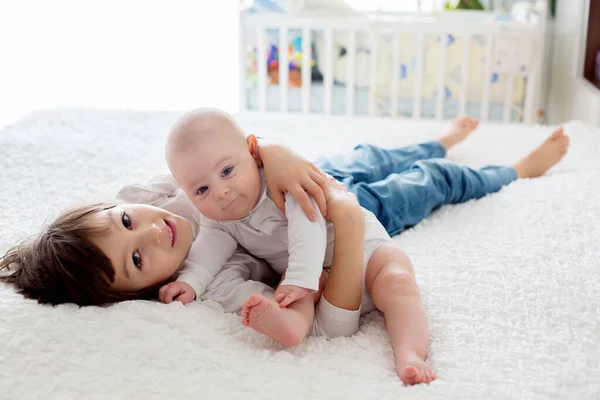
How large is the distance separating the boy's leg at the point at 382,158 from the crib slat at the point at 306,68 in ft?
4.71

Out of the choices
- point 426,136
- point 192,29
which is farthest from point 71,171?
point 192,29

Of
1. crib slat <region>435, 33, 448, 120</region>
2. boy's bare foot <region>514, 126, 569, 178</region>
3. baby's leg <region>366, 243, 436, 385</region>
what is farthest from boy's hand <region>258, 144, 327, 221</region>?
crib slat <region>435, 33, 448, 120</region>

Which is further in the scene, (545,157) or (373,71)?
(373,71)

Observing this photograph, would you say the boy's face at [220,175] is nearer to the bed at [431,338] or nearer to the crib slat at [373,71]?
the bed at [431,338]

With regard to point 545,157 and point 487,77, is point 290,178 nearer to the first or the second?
point 545,157

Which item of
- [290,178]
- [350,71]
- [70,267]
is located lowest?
[350,71]

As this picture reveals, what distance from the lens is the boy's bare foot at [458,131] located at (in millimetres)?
2086

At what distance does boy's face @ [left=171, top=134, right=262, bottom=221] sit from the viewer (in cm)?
120

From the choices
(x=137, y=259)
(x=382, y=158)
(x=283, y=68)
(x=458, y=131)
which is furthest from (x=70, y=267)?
(x=283, y=68)

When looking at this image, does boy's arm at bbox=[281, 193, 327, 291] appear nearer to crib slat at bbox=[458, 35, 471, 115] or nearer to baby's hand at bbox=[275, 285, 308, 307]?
baby's hand at bbox=[275, 285, 308, 307]

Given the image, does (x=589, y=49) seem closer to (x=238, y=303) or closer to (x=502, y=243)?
(x=502, y=243)

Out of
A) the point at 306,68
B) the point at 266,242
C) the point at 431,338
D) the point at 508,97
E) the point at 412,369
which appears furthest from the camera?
the point at 306,68

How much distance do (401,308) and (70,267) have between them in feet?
1.79

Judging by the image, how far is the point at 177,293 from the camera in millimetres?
1206
